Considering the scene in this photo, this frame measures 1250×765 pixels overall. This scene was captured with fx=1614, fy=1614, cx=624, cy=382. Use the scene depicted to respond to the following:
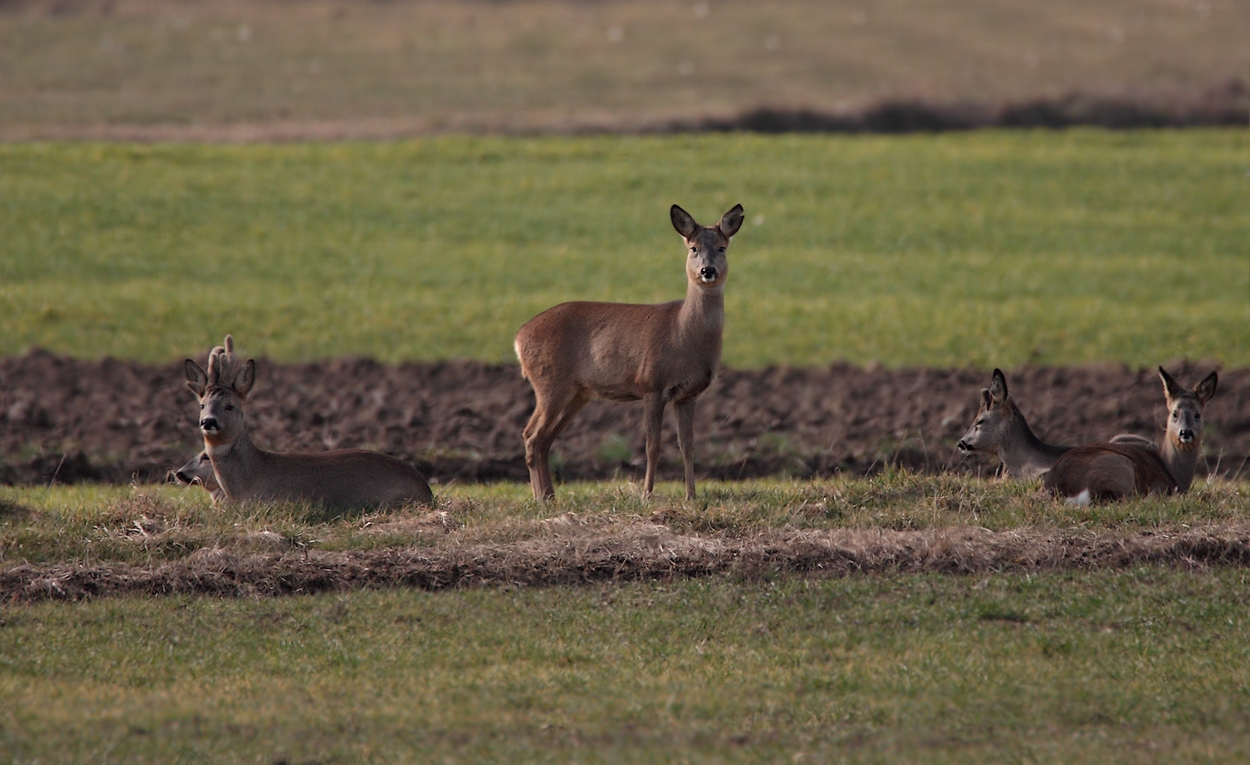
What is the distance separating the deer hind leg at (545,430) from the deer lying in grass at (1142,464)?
12.1 feet

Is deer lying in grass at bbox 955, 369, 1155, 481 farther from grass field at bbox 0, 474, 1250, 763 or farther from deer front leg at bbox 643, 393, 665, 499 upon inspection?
deer front leg at bbox 643, 393, 665, 499

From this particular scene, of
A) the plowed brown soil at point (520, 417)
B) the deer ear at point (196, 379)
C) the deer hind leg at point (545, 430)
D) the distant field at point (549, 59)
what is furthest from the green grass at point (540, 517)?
the distant field at point (549, 59)

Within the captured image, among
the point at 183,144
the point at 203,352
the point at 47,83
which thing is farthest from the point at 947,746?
the point at 47,83

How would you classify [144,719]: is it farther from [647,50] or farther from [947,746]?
[647,50]

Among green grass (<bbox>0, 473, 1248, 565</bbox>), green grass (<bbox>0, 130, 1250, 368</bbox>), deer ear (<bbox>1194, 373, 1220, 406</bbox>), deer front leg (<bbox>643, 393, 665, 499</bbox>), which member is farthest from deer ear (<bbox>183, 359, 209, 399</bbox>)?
deer ear (<bbox>1194, 373, 1220, 406</bbox>)

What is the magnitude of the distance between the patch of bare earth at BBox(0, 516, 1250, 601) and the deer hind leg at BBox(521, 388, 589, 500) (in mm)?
2287

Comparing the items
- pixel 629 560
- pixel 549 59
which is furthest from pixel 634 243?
pixel 549 59

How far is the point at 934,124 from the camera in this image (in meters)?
33.2

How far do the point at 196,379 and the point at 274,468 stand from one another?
3.02 feet

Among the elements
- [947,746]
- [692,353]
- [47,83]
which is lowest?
[947,746]

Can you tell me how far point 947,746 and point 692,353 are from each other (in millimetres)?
5124

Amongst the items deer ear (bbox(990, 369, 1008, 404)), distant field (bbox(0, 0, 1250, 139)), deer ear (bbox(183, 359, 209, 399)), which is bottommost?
deer ear (bbox(990, 369, 1008, 404))

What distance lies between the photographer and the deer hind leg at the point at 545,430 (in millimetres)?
12648

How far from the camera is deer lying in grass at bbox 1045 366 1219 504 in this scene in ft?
36.7
